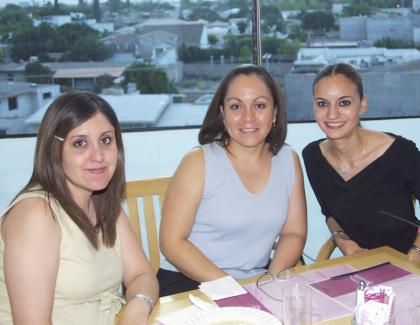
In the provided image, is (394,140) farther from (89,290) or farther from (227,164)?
(89,290)

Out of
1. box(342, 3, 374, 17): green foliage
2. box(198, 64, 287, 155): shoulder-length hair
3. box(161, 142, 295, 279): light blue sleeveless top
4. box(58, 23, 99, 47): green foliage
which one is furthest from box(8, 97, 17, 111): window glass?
box(342, 3, 374, 17): green foliage

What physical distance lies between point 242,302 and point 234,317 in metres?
0.11

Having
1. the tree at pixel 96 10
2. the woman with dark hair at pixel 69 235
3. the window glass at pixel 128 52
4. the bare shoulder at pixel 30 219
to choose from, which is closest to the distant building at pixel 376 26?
the window glass at pixel 128 52

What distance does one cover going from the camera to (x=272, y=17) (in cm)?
351

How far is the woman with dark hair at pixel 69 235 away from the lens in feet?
4.15

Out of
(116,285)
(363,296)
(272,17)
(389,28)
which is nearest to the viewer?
(363,296)

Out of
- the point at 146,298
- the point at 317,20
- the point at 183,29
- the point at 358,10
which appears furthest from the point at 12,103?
the point at 146,298

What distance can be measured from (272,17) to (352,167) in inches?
67.2

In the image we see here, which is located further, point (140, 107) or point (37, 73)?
point (140, 107)

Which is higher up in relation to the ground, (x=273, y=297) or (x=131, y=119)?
(x=131, y=119)

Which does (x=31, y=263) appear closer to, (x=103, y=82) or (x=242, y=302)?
(x=242, y=302)

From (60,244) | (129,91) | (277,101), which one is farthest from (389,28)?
(60,244)

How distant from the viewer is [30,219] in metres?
1.29

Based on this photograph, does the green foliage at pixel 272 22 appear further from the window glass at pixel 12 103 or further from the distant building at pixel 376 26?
the window glass at pixel 12 103
